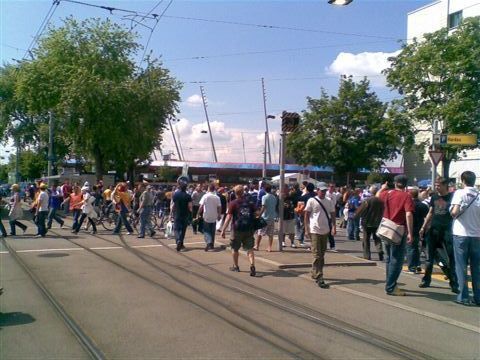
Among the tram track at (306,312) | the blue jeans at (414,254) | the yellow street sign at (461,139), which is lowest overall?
the tram track at (306,312)

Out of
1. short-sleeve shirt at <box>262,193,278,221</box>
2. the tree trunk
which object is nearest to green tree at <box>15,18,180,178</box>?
the tree trunk

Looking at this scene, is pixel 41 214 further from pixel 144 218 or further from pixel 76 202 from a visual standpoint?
pixel 144 218

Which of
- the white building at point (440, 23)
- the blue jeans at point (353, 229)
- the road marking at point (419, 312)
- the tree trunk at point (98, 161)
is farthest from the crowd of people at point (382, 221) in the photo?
the white building at point (440, 23)

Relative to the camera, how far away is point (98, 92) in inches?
1081

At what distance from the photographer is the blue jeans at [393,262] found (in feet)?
26.4

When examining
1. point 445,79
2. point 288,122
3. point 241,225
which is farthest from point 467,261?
point 445,79

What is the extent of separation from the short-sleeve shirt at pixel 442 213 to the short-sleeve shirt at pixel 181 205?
6718 millimetres

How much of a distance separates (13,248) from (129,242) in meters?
3.24

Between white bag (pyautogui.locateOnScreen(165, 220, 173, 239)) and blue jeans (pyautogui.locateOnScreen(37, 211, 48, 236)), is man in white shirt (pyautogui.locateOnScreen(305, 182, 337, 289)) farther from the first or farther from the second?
blue jeans (pyautogui.locateOnScreen(37, 211, 48, 236))

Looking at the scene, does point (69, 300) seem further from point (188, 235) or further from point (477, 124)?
point (477, 124)

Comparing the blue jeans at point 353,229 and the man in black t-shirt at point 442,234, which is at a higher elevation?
the man in black t-shirt at point 442,234

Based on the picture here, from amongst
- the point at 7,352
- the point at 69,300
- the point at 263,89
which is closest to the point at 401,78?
the point at 69,300

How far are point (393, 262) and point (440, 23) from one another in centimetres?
3756

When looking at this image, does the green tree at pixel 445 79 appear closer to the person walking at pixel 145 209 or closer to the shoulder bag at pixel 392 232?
the person walking at pixel 145 209
